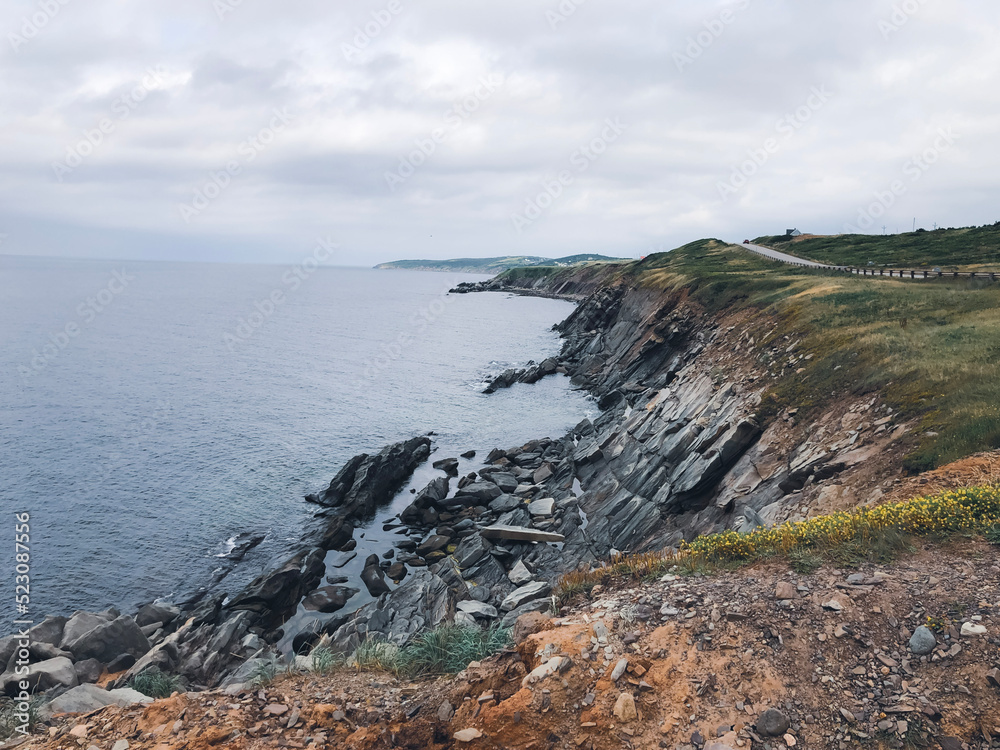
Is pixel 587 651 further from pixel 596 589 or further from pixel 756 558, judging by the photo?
pixel 756 558

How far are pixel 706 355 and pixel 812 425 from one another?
19.5 metres

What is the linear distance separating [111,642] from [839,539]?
2492cm

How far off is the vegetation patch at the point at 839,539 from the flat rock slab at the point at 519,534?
1443cm

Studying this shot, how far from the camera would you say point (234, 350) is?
81.6m

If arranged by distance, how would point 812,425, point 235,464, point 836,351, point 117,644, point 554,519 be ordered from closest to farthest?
point 117,644 < point 812,425 < point 836,351 < point 554,519 < point 235,464

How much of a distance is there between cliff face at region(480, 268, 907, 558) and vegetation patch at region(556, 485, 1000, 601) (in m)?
3.28

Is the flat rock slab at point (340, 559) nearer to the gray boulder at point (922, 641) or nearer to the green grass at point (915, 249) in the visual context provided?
the gray boulder at point (922, 641)

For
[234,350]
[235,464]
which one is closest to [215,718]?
[235,464]

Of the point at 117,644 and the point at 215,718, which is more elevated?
the point at 215,718

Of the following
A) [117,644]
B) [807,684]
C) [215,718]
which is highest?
[807,684]

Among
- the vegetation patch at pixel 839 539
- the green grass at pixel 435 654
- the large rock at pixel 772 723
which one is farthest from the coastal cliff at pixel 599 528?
the vegetation patch at pixel 839 539

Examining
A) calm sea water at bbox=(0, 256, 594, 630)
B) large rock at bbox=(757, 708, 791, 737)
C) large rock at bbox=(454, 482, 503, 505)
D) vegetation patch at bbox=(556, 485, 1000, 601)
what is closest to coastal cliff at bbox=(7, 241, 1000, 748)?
large rock at bbox=(757, 708, 791, 737)

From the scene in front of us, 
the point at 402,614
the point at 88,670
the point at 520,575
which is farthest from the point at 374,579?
the point at 88,670

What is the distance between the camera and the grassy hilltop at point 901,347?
51.6 feet
